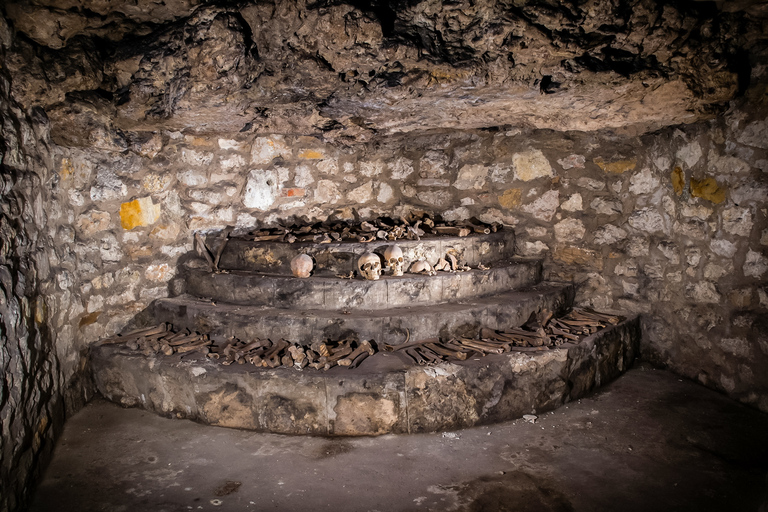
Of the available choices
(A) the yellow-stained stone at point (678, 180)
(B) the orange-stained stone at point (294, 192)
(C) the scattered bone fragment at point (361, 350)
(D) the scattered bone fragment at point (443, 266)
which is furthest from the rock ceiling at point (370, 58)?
(C) the scattered bone fragment at point (361, 350)

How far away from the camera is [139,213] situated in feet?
15.8

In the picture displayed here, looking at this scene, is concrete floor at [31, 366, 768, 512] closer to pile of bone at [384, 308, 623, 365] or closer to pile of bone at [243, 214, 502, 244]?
A: pile of bone at [384, 308, 623, 365]

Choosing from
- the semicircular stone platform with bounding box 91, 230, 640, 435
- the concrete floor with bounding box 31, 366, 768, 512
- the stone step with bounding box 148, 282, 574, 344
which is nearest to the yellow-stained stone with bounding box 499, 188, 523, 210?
the semicircular stone platform with bounding box 91, 230, 640, 435

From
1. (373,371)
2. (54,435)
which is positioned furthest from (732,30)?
(54,435)

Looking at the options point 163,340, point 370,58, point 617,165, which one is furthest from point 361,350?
point 617,165

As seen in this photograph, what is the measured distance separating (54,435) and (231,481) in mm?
1518

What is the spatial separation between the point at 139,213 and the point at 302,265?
1.72 metres

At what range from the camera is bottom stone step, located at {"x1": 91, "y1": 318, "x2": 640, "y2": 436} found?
146 inches

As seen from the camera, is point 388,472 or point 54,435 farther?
point 54,435

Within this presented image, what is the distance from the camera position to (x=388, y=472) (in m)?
3.27

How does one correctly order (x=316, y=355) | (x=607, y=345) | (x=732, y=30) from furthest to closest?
1. (x=607, y=345)
2. (x=316, y=355)
3. (x=732, y=30)

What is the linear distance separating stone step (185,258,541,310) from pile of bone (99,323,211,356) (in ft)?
1.63

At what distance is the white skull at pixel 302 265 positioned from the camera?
4633 mm

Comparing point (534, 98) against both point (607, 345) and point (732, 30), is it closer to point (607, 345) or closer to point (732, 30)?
point (732, 30)
